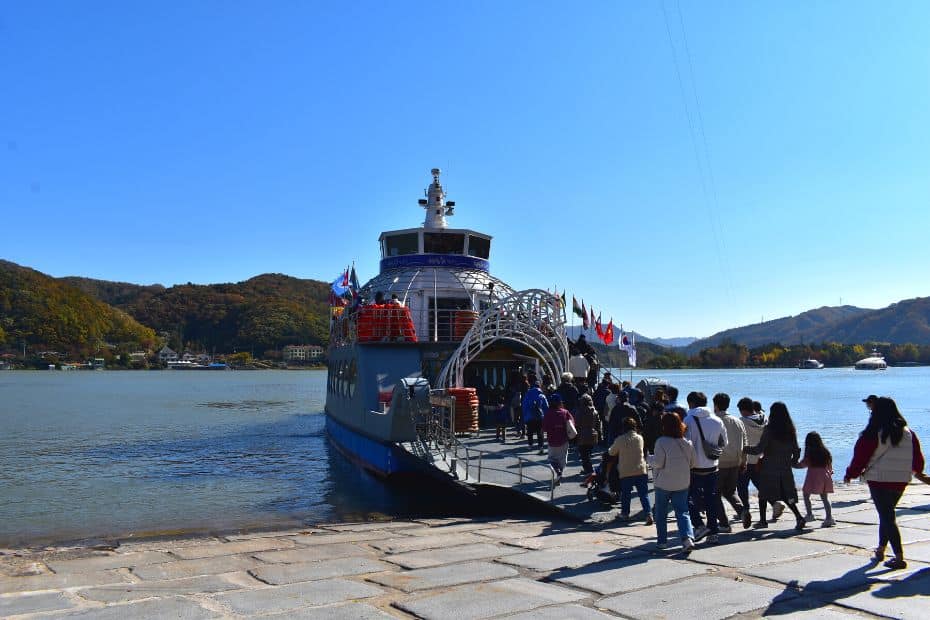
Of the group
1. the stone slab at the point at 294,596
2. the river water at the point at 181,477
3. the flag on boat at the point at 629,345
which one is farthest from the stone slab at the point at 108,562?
the flag on boat at the point at 629,345

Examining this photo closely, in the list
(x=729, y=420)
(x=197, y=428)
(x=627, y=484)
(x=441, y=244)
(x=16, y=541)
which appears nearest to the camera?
(x=729, y=420)

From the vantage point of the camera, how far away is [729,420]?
30.7 feet

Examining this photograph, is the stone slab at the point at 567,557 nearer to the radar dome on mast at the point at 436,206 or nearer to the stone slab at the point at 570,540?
the stone slab at the point at 570,540

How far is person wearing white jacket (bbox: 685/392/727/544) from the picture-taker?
27.5 ft

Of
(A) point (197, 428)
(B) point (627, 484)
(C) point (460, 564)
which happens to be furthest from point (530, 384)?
(A) point (197, 428)

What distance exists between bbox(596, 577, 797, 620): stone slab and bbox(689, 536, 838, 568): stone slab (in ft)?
2.89

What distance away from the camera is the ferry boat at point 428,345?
1770cm

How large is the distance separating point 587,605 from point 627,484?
3.92 metres

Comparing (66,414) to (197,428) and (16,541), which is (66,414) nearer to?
(197,428)

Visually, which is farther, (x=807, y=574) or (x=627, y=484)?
(x=627, y=484)

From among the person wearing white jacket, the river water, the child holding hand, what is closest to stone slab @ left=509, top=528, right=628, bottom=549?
the person wearing white jacket

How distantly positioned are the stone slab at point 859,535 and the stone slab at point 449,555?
3.65 metres

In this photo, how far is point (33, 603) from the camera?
7008 mm

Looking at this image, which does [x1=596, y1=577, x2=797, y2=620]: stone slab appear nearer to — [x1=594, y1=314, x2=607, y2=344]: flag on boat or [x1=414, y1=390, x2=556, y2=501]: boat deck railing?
[x1=414, y1=390, x2=556, y2=501]: boat deck railing
